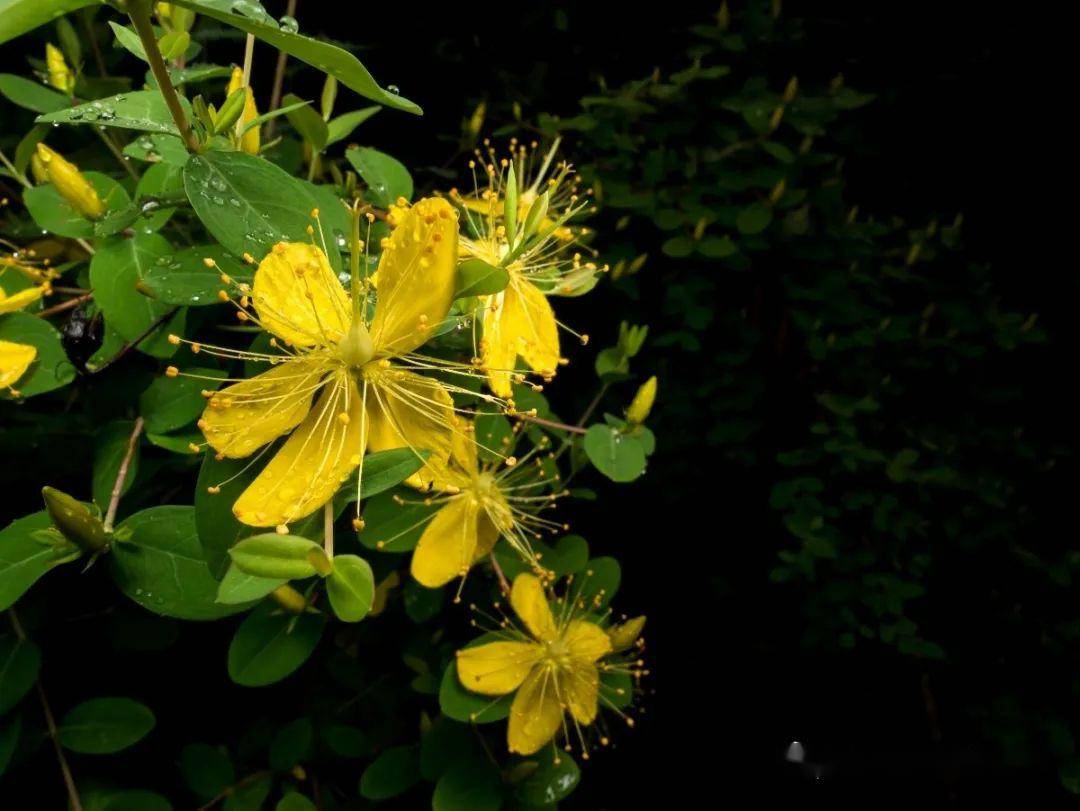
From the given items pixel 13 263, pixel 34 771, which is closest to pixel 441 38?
pixel 13 263

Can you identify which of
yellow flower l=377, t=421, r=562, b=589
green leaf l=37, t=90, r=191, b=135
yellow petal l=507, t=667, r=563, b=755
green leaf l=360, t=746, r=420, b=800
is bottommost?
green leaf l=360, t=746, r=420, b=800

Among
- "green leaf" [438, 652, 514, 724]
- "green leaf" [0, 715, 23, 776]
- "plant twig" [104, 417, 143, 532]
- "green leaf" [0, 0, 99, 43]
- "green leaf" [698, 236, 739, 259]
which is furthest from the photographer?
"green leaf" [698, 236, 739, 259]

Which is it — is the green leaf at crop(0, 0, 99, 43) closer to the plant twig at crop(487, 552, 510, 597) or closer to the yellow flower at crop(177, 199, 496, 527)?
the yellow flower at crop(177, 199, 496, 527)

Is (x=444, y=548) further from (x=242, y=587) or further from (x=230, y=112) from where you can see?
(x=230, y=112)

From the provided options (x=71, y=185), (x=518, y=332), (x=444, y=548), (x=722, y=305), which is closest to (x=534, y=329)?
(x=518, y=332)

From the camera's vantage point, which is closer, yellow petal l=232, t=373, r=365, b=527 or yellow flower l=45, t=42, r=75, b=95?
yellow petal l=232, t=373, r=365, b=527

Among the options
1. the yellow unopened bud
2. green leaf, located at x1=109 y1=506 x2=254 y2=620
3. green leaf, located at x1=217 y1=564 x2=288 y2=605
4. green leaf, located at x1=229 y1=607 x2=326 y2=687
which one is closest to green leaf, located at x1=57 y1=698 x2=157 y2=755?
green leaf, located at x1=229 y1=607 x2=326 y2=687

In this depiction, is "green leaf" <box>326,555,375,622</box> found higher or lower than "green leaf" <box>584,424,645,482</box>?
higher
